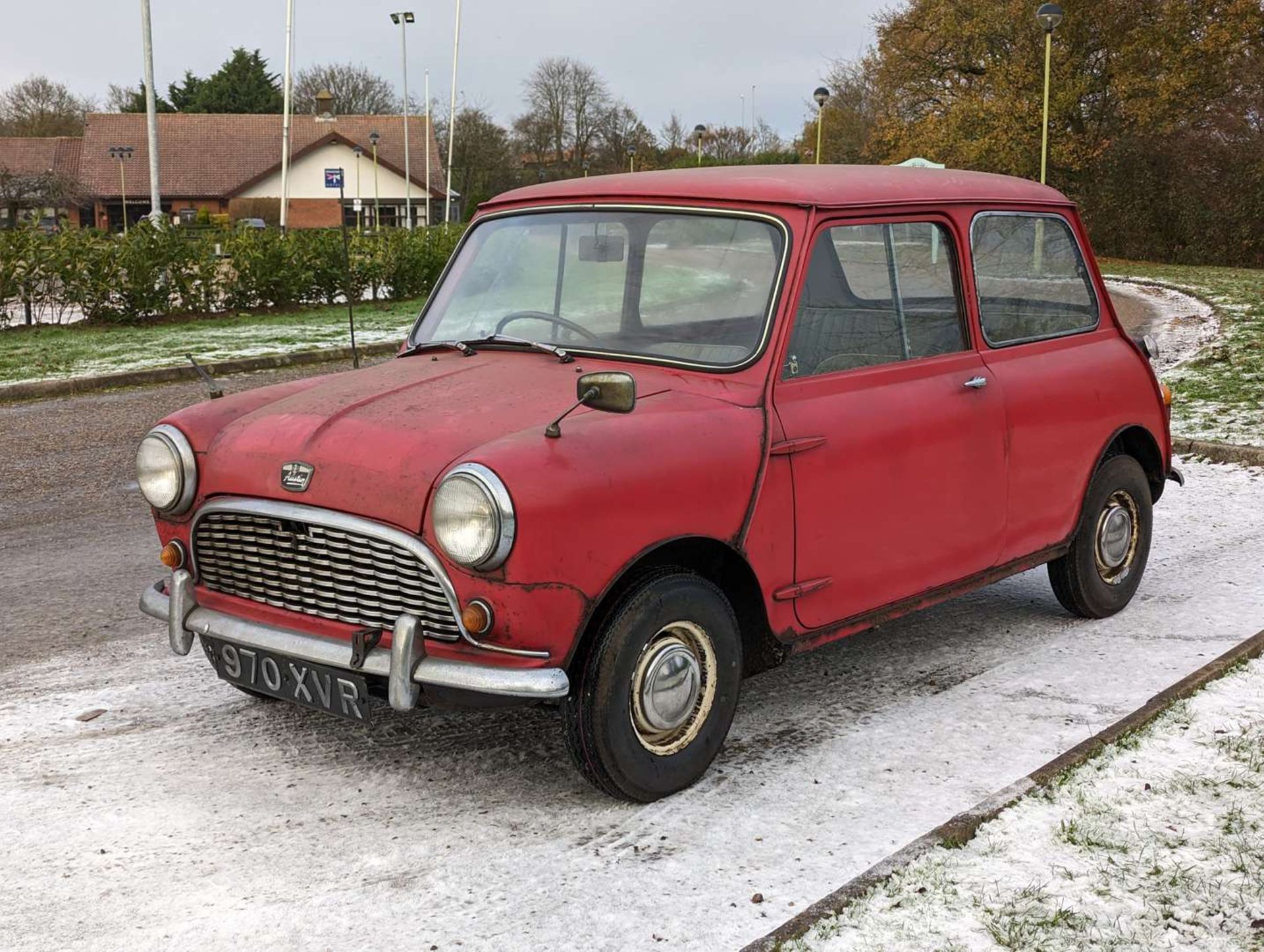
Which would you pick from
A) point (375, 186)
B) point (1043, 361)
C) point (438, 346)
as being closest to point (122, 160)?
point (375, 186)

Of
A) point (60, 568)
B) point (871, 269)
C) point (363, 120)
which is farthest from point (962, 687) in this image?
point (363, 120)

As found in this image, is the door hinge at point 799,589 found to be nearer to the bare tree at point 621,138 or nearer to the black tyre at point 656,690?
the black tyre at point 656,690

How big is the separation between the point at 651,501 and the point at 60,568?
410cm

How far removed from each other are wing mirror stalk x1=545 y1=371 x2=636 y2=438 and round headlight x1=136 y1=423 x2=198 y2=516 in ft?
3.94

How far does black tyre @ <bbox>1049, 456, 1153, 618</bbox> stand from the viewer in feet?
18.8

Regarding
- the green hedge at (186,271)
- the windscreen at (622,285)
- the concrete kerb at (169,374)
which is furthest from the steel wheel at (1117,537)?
the green hedge at (186,271)

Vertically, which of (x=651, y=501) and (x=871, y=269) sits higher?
(x=871, y=269)

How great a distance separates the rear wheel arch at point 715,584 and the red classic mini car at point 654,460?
0.04 feet

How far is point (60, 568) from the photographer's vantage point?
6852 mm

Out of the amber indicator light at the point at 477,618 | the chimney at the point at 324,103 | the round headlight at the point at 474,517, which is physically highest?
the chimney at the point at 324,103

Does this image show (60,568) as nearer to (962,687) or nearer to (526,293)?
(526,293)

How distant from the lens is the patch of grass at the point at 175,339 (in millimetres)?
15102

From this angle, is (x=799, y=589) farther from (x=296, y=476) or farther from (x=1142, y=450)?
(x=1142, y=450)

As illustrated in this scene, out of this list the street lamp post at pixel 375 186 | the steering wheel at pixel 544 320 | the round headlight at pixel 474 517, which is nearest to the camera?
the round headlight at pixel 474 517
